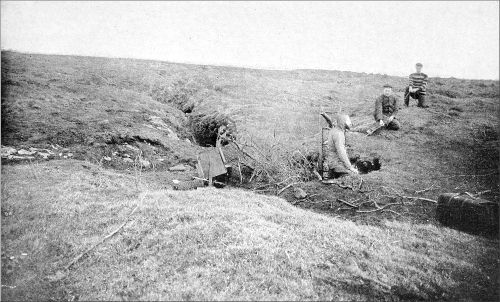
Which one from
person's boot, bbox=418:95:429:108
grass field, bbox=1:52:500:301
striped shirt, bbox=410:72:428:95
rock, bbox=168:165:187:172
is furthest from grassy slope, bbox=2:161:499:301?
person's boot, bbox=418:95:429:108

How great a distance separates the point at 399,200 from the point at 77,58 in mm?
21110

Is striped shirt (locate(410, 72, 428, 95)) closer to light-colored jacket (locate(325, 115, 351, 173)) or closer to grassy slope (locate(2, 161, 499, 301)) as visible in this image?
light-colored jacket (locate(325, 115, 351, 173))

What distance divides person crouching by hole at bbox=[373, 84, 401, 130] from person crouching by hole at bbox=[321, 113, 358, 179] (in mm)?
3288

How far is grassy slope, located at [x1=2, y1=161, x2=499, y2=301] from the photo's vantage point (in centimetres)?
413

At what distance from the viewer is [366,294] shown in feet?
13.1

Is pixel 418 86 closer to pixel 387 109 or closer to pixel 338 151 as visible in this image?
pixel 387 109

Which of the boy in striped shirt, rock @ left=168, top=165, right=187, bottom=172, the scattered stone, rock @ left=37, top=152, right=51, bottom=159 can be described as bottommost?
rock @ left=168, top=165, right=187, bottom=172

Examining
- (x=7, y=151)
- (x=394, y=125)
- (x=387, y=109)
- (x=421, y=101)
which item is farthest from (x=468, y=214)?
(x=7, y=151)

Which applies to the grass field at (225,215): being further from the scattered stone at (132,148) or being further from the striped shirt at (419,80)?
the striped shirt at (419,80)

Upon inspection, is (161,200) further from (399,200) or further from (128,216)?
(399,200)

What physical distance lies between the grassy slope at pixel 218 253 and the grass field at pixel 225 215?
0.9 inches

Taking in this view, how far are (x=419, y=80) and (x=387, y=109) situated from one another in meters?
1.84

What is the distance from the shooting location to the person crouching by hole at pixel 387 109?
426 inches

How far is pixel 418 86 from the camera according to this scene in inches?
470
